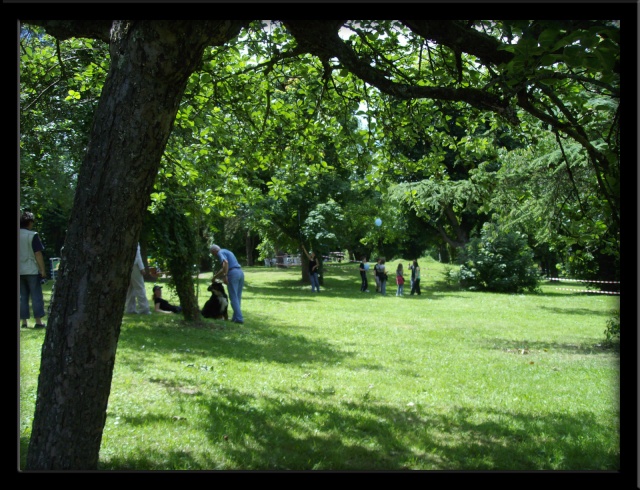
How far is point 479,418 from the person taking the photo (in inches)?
249

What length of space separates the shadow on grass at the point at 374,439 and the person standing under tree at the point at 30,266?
4914 millimetres

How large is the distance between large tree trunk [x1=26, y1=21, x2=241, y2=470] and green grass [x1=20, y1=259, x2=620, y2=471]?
3.89 feet

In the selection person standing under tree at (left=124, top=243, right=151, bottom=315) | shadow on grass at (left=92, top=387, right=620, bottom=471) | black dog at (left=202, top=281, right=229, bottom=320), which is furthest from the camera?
black dog at (left=202, top=281, right=229, bottom=320)

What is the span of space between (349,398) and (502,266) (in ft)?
77.3

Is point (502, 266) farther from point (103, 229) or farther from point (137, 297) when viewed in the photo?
point (103, 229)

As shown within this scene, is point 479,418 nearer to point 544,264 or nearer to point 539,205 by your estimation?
point 539,205

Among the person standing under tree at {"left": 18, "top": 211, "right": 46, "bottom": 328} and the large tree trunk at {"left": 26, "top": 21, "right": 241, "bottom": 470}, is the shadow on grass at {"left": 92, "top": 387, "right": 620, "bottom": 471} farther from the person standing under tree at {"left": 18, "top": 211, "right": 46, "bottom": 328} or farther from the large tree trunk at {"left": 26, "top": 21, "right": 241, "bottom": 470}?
the person standing under tree at {"left": 18, "top": 211, "right": 46, "bottom": 328}

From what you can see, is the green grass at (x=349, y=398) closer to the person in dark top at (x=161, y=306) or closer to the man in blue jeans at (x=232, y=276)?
the man in blue jeans at (x=232, y=276)

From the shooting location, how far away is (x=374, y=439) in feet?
17.6

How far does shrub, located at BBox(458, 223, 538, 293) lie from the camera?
95.1ft

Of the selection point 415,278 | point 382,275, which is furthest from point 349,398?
point 415,278

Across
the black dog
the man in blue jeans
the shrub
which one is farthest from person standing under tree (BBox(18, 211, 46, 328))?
the shrub

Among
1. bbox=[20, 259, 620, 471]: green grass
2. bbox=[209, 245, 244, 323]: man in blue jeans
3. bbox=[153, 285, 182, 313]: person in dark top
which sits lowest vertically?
bbox=[20, 259, 620, 471]: green grass

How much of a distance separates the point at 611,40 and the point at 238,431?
170 inches
